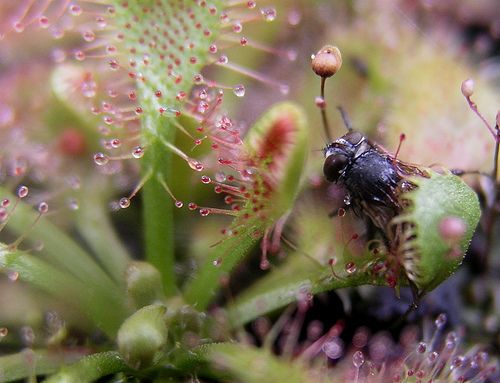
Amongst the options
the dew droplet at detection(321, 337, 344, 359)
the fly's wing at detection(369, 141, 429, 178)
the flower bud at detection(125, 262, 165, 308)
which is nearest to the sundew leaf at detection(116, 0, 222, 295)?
the flower bud at detection(125, 262, 165, 308)

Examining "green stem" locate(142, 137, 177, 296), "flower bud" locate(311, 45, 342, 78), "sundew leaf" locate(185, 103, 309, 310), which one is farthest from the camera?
"green stem" locate(142, 137, 177, 296)

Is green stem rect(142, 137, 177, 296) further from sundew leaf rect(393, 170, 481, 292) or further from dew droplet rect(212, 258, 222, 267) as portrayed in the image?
sundew leaf rect(393, 170, 481, 292)

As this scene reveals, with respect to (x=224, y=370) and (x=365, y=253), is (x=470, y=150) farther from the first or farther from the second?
(x=224, y=370)

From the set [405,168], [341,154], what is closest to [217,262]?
[341,154]

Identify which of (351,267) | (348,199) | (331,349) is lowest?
(331,349)

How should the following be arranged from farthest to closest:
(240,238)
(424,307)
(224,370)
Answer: (424,307) → (240,238) → (224,370)

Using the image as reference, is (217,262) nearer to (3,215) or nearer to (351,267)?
(351,267)

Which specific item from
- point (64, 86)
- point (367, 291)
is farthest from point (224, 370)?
point (64, 86)

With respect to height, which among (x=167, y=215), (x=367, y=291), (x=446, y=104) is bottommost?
(x=367, y=291)
